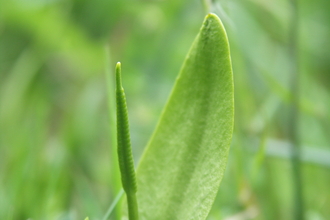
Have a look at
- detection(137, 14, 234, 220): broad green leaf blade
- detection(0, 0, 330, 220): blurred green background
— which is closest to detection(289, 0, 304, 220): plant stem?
detection(0, 0, 330, 220): blurred green background

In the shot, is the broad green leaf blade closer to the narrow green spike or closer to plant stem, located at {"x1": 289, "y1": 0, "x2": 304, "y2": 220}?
the narrow green spike

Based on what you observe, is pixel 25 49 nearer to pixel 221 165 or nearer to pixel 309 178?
pixel 309 178

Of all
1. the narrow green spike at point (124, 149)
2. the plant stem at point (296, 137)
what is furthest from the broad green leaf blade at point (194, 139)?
the plant stem at point (296, 137)

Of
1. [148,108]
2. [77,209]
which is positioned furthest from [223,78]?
[148,108]

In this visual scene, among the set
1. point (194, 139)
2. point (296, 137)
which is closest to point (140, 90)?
point (296, 137)

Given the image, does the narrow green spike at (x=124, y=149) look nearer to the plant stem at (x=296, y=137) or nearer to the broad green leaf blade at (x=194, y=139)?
the broad green leaf blade at (x=194, y=139)
